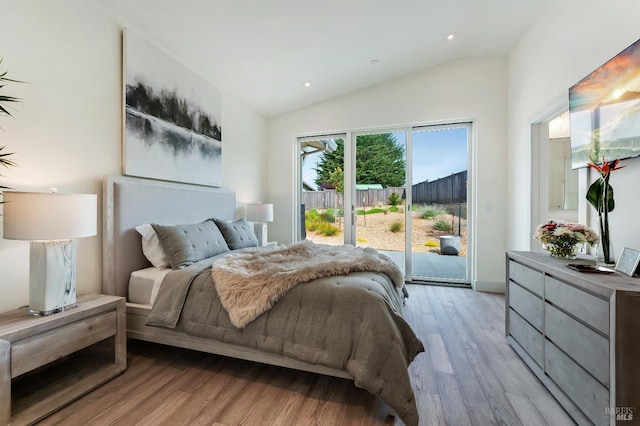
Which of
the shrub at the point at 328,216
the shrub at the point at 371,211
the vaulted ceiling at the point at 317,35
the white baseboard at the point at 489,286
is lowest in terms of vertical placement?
the white baseboard at the point at 489,286

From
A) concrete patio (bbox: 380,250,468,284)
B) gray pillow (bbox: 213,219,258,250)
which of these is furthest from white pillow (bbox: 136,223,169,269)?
concrete patio (bbox: 380,250,468,284)

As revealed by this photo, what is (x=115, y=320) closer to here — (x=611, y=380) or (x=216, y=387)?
(x=216, y=387)

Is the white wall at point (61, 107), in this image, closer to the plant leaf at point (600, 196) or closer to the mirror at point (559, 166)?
the plant leaf at point (600, 196)

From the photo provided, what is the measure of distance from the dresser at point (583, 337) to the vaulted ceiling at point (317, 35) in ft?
8.30

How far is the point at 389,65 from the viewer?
3.51m

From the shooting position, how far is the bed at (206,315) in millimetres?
1347

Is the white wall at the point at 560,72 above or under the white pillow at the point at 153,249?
above

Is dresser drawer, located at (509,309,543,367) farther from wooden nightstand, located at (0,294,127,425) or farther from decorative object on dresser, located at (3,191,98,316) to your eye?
decorative object on dresser, located at (3,191,98,316)

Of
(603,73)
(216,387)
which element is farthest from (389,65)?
(216,387)

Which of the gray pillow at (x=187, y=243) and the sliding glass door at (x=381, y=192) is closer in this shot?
the gray pillow at (x=187, y=243)

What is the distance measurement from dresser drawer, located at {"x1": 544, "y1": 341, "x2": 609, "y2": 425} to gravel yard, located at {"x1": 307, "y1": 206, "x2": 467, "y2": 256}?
2.43m

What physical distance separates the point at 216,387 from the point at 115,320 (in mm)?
807

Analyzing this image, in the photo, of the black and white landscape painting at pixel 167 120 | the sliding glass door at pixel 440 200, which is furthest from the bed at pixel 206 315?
the sliding glass door at pixel 440 200

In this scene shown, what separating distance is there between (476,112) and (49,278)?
4.58 m
